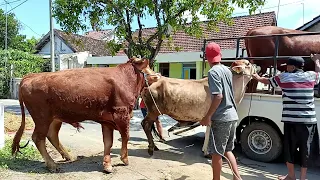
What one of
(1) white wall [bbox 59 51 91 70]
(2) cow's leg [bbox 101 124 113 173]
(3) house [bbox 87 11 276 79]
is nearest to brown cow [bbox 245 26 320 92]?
(2) cow's leg [bbox 101 124 113 173]

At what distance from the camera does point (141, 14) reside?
32.9 feet

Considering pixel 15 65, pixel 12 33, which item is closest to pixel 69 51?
pixel 15 65

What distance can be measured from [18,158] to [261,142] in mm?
4372

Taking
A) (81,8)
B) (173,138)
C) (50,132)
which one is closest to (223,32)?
(81,8)

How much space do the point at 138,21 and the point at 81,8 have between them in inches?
69.9

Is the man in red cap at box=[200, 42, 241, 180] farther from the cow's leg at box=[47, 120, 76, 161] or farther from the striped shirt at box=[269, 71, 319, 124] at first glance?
the cow's leg at box=[47, 120, 76, 161]

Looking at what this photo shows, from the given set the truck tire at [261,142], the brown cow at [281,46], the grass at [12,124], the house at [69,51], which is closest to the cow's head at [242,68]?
the brown cow at [281,46]

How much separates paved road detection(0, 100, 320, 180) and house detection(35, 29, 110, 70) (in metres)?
18.0

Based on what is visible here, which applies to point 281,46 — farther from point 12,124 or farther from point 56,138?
point 12,124

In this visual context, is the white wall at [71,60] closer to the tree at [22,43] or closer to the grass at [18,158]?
the tree at [22,43]

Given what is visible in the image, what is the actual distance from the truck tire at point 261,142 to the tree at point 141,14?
14.5 feet

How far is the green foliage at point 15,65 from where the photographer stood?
914 inches

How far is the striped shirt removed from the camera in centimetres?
446

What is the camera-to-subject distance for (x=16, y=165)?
530 cm
